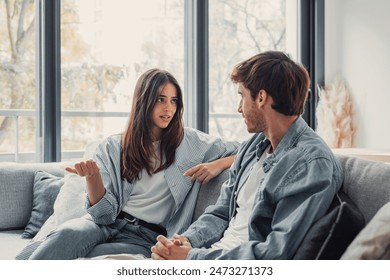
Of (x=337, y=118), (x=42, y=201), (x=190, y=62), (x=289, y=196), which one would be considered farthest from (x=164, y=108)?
(x=337, y=118)

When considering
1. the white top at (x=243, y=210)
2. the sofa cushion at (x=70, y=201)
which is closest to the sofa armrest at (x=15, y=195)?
the sofa cushion at (x=70, y=201)

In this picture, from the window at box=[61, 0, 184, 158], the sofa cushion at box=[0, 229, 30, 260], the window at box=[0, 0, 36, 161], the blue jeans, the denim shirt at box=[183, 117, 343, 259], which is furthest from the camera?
the window at box=[61, 0, 184, 158]

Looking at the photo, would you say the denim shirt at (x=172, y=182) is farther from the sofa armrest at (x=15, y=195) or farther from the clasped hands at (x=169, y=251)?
the sofa armrest at (x=15, y=195)

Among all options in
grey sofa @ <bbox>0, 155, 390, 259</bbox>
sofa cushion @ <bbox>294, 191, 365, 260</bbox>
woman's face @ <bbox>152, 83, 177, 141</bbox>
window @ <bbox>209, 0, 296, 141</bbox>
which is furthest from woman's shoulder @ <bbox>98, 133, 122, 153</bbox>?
window @ <bbox>209, 0, 296, 141</bbox>

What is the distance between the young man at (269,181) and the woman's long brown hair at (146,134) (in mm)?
482

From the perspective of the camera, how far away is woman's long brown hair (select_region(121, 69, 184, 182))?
250 centimetres

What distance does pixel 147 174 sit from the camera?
2516mm

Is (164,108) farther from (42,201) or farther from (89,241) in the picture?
(42,201)

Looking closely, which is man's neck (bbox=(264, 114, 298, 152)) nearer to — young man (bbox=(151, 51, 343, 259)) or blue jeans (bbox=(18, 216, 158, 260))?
young man (bbox=(151, 51, 343, 259))

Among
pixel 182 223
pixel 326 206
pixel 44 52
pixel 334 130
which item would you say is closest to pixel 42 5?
pixel 44 52

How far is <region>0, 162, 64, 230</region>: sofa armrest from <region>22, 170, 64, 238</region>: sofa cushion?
57 millimetres

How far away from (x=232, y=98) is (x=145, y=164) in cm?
195

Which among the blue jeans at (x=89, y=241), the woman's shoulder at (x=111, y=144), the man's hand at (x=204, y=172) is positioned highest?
the woman's shoulder at (x=111, y=144)

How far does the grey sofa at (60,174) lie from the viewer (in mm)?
1723
